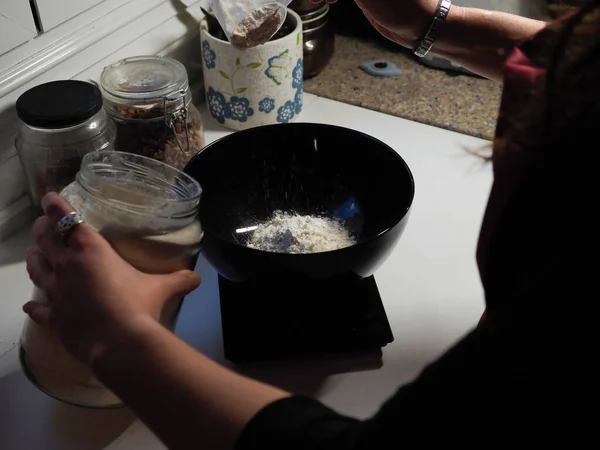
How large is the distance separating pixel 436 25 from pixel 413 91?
29 cm

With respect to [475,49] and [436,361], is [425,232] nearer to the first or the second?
[475,49]

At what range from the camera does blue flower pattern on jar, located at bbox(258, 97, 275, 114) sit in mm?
965

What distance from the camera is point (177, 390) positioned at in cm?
44

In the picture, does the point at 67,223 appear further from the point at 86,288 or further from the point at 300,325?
the point at 300,325

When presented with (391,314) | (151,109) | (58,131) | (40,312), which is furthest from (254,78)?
(40,312)

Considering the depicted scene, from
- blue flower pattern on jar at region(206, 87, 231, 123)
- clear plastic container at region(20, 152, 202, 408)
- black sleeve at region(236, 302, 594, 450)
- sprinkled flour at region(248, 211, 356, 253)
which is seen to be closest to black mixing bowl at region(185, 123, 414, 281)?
sprinkled flour at region(248, 211, 356, 253)

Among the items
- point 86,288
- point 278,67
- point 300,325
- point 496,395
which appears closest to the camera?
point 496,395

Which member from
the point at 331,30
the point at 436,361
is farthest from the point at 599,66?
the point at 331,30

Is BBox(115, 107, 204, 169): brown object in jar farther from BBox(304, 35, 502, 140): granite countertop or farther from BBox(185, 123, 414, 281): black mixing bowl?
BBox(304, 35, 502, 140): granite countertop

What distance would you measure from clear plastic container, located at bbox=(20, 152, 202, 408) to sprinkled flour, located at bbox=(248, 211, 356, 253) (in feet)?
0.52

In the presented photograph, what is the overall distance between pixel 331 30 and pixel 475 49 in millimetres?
400

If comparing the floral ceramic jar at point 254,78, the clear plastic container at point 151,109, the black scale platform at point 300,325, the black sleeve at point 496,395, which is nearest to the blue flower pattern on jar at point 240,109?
the floral ceramic jar at point 254,78

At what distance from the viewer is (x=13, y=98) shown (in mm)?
784

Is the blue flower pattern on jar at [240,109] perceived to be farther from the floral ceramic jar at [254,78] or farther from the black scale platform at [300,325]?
the black scale platform at [300,325]
